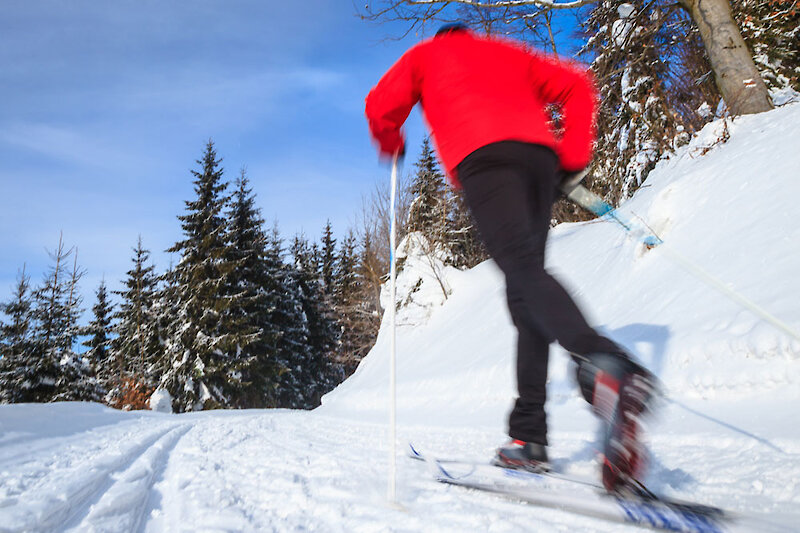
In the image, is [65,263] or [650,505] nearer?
[650,505]

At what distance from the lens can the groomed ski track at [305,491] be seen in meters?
1.08

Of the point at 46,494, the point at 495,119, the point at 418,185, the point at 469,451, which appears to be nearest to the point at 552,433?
the point at 469,451

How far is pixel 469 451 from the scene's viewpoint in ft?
7.42

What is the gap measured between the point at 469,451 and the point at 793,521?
58.4 inches

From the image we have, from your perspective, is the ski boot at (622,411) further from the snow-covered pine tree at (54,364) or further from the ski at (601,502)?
the snow-covered pine tree at (54,364)

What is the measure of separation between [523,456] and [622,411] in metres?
0.65

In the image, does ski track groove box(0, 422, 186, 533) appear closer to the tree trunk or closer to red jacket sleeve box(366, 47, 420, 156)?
red jacket sleeve box(366, 47, 420, 156)

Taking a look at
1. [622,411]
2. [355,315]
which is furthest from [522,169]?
[355,315]

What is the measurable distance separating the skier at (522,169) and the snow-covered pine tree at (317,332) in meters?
26.3

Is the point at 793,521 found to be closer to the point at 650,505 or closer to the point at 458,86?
the point at 650,505

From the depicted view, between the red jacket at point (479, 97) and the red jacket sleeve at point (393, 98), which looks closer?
the red jacket at point (479, 97)

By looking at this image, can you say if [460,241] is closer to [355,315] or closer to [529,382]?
[355,315]

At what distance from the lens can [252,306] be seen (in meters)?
20.7

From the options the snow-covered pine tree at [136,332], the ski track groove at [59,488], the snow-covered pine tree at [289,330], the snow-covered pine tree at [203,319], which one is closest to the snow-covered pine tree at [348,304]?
the snow-covered pine tree at [289,330]
